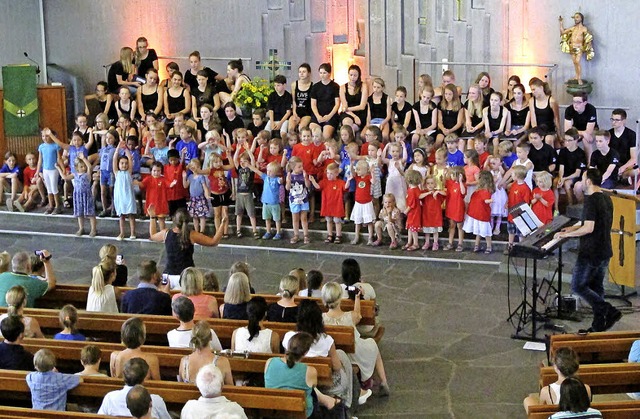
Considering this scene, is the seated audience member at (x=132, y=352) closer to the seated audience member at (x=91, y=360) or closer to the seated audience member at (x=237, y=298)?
the seated audience member at (x=91, y=360)

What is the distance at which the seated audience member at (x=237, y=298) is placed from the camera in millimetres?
9328

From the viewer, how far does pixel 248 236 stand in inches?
591

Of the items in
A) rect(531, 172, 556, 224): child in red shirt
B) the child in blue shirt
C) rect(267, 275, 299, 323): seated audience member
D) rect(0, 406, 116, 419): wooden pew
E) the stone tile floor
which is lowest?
the stone tile floor

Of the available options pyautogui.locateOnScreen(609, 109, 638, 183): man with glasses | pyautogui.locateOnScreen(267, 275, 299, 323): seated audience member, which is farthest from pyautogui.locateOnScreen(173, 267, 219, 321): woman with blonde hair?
pyautogui.locateOnScreen(609, 109, 638, 183): man with glasses

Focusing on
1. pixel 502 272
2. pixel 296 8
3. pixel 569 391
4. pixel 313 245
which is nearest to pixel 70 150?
pixel 313 245

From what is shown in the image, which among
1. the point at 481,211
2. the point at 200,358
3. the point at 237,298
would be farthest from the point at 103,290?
the point at 481,211

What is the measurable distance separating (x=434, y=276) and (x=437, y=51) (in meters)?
5.26

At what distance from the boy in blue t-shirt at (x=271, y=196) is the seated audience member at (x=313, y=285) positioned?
4576 millimetres

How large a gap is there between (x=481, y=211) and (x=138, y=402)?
24.5ft

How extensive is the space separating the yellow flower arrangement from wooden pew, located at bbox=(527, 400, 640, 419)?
9704mm

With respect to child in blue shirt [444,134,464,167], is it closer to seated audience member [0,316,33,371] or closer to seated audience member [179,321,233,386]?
seated audience member [179,321,233,386]

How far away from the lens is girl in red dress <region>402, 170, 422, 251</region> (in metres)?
13.8

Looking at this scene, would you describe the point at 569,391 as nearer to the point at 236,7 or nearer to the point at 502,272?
the point at 502,272

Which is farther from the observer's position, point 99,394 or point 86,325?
point 86,325
